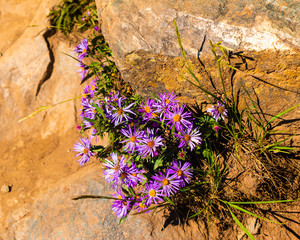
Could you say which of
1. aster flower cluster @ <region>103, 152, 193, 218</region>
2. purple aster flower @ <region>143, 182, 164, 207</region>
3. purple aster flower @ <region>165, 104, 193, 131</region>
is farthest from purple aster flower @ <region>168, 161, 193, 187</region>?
purple aster flower @ <region>165, 104, 193, 131</region>

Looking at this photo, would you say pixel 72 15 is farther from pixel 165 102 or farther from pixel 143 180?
pixel 143 180

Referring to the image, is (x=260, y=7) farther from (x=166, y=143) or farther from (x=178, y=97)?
(x=166, y=143)

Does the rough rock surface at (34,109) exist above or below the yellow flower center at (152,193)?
below

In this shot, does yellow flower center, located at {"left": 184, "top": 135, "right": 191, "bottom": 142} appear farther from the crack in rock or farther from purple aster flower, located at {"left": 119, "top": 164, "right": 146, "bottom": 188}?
the crack in rock

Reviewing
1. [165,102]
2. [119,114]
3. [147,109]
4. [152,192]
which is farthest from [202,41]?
[152,192]

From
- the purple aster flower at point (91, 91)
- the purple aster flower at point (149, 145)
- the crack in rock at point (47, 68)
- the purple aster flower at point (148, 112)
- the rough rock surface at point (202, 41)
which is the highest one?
the rough rock surface at point (202, 41)

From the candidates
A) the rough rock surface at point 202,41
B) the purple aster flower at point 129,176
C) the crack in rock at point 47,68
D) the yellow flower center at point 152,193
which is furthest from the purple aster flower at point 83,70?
the yellow flower center at point 152,193

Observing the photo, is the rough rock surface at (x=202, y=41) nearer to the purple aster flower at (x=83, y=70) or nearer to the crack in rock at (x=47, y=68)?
the purple aster flower at (x=83, y=70)
